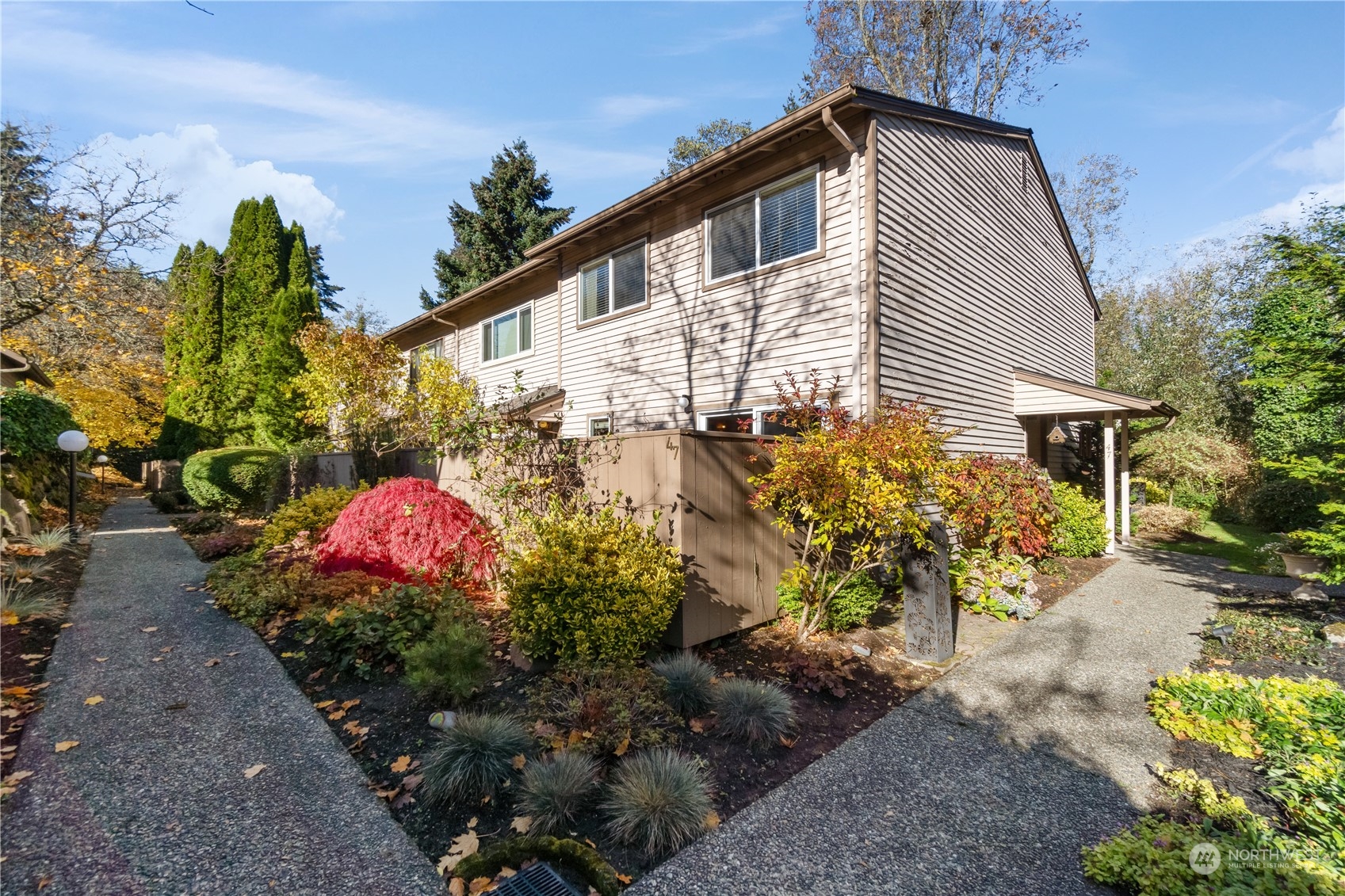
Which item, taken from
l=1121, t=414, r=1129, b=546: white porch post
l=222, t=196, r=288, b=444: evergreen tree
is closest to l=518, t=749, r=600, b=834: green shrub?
l=1121, t=414, r=1129, b=546: white porch post

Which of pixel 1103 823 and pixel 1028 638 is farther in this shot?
pixel 1028 638

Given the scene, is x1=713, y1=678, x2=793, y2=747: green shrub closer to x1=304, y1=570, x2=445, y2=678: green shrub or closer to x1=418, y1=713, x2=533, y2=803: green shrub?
x1=418, y1=713, x2=533, y2=803: green shrub

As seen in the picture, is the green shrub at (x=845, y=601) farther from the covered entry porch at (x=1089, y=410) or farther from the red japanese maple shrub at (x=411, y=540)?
the covered entry porch at (x=1089, y=410)

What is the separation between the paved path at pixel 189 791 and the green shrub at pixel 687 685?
1820 mm

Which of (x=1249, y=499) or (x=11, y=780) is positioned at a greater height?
(x=1249, y=499)

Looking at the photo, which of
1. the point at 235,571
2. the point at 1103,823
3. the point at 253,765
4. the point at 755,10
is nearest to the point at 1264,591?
the point at 1103,823

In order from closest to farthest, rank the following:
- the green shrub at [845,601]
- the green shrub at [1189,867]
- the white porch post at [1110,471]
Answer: the green shrub at [1189,867] < the green shrub at [845,601] < the white porch post at [1110,471]

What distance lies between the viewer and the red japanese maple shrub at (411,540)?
6.34 metres

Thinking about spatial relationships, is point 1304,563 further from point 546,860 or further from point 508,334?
point 508,334

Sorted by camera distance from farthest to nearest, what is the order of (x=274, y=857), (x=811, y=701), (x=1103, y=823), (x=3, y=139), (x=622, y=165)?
(x=622, y=165), (x=3, y=139), (x=811, y=701), (x=1103, y=823), (x=274, y=857)

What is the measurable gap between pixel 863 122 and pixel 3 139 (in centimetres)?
1421

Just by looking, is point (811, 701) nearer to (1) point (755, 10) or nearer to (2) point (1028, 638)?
(2) point (1028, 638)

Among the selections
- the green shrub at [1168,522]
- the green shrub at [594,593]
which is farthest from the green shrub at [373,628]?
the green shrub at [1168,522]

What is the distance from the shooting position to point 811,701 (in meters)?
4.17
